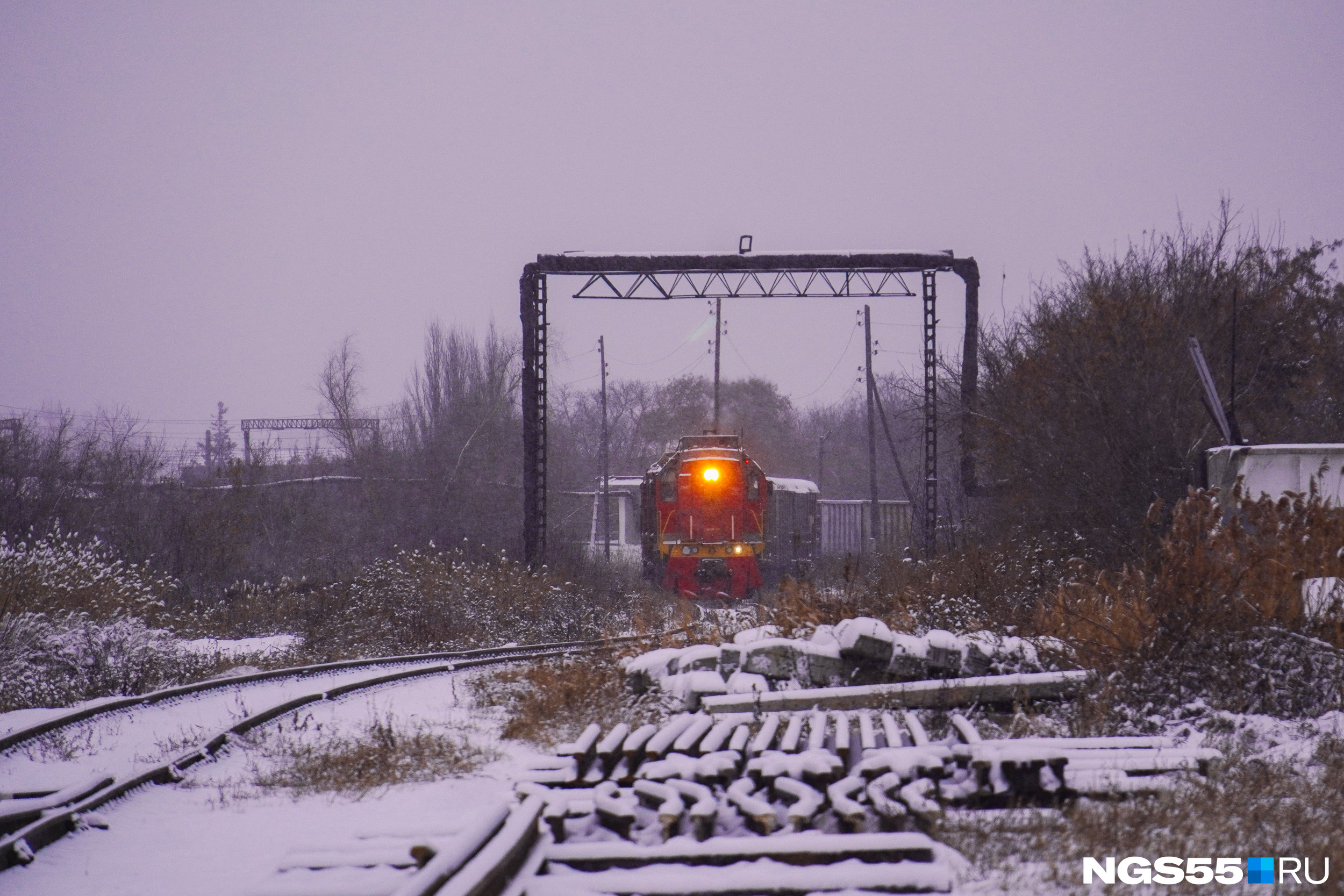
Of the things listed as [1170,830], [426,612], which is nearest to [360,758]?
[1170,830]

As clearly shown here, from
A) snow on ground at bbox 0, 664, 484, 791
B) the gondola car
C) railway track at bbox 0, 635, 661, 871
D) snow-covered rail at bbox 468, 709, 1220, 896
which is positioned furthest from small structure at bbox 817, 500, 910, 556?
snow-covered rail at bbox 468, 709, 1220, 896

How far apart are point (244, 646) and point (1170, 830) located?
546 inches

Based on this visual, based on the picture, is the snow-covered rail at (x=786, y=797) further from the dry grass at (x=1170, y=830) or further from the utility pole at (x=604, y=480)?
the utility pole at (x=604, y=480)

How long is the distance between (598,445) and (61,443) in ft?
161

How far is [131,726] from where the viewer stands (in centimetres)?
841

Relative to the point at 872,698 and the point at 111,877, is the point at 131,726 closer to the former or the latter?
the point at 111,877

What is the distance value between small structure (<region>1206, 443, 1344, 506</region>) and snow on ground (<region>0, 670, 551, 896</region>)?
8359 millimetres

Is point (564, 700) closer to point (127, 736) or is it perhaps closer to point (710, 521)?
point (127, 736)

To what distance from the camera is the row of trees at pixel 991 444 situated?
13.8 metres

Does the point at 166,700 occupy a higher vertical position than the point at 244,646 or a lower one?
higher

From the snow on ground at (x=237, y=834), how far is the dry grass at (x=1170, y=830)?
8.84 feet

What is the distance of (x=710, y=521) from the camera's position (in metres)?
21.3

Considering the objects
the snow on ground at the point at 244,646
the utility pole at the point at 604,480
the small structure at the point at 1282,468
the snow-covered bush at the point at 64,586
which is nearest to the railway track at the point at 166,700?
the snow on ground at the point at 244,646

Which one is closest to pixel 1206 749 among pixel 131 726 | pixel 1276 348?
pixel 131 726
